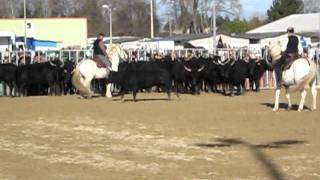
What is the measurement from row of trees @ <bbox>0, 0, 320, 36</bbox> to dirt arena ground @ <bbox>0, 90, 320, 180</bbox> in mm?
90225

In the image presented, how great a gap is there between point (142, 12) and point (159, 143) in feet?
324

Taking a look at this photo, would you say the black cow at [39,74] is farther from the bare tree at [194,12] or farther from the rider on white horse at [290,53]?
the bare tree at [194,12]

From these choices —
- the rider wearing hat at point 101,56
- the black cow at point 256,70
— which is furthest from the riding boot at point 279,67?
the black cow at point 256,70

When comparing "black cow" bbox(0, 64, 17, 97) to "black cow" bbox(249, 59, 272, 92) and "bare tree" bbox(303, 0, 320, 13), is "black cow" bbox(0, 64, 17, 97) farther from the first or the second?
"bare tree" bbox(303, 0, 320, 13)

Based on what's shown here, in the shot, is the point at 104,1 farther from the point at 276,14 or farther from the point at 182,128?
the point at 182,128

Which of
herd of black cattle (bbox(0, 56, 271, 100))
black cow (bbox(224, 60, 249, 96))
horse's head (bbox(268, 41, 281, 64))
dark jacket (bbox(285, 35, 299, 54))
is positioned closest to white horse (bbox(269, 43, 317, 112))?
dark jacket (bbox(285, 35, 299, 54))

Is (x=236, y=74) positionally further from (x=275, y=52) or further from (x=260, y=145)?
(x=260, y=145)

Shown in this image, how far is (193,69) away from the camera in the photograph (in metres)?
28.0

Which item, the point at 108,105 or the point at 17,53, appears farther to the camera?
the point at 17,53

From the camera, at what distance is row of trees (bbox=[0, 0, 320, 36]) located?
359 ft

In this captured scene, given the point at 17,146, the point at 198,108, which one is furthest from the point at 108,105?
the point at 17,146

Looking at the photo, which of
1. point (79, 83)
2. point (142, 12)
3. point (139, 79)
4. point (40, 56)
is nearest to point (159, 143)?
point (139, 79)

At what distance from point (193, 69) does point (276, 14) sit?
83.1m

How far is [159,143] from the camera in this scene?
1263 centimetres
